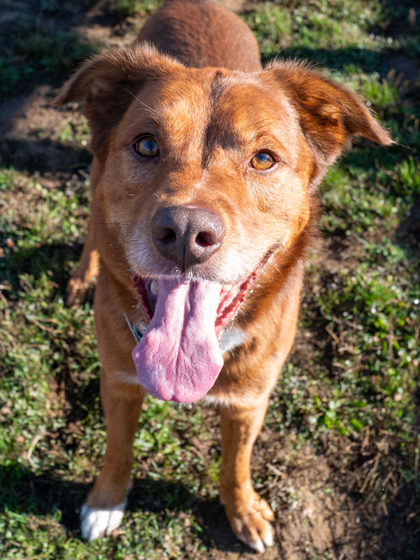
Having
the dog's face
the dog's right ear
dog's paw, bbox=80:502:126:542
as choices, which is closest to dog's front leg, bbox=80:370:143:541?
dog's paw, bbox=80:502:126:542

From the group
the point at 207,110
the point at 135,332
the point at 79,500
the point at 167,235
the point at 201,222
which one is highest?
the point at 207,110

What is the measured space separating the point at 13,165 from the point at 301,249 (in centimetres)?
334

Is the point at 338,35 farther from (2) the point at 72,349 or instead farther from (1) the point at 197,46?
(2) the point at 72,349

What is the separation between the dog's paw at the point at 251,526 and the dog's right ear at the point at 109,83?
2.47 m

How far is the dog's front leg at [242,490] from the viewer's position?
126 inches

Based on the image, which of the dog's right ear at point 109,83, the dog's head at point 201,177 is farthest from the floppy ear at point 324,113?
the dog's right ear at point 109,83

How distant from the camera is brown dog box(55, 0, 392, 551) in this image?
221 cm

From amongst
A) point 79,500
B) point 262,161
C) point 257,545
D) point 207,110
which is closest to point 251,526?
point 257,545

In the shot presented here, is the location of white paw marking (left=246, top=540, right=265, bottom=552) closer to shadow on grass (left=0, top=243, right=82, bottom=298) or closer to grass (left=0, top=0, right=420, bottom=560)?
grass (left=0, top=0, right=420, bottom=560)

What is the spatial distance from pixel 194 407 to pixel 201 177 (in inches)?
85.6

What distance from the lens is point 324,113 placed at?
282 centimetres

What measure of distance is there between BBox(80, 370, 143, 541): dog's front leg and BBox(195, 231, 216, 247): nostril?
1.34m

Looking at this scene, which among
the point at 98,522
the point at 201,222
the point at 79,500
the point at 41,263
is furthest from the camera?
the point at 41,263

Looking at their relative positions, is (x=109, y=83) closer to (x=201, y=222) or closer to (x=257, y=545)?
(x=201, y=222)
